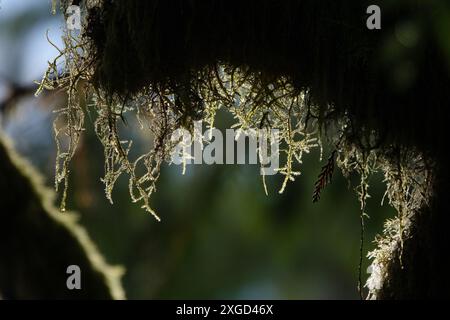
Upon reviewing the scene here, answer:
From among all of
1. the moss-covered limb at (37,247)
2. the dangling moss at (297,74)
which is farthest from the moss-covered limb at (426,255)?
the moss-covered limb at (37,247)

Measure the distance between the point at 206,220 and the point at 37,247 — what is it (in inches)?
55.5

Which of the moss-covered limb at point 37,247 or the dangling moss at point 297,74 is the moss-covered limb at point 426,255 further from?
the moss-covered limb at point 37,247

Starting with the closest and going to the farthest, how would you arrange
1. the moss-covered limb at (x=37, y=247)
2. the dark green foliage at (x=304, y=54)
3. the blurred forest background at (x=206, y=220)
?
the dark green foliage at (x=304, y=54) → the moss-covered limb at (x=37, y=247) → the blurred forest background at (x=206, y=220)

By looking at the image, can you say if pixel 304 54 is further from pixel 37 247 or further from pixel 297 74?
pixel 37 247

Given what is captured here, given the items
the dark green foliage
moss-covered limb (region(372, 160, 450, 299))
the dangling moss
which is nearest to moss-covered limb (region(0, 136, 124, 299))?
the dangling moss

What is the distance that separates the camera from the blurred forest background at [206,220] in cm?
202

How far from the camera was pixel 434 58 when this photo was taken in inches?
36.8

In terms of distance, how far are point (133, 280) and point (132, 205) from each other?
1.72 ft

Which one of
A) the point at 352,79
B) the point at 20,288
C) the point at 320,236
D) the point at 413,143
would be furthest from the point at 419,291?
the point at 320,236

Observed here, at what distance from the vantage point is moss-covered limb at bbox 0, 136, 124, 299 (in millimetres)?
1209

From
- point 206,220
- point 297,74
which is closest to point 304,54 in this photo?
point 297,74

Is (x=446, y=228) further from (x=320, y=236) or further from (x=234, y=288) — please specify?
(x=234, y=288)

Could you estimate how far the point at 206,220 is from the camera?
2658 millimetres

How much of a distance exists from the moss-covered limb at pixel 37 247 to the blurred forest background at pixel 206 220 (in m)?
0.25
